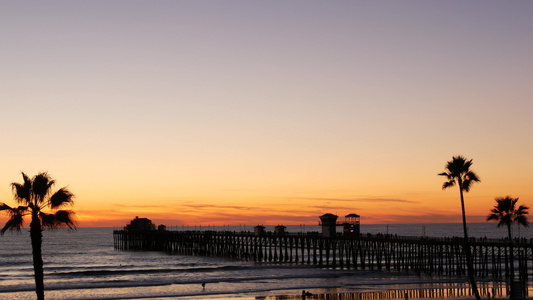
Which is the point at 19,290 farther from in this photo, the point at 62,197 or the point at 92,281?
the point at 62,197

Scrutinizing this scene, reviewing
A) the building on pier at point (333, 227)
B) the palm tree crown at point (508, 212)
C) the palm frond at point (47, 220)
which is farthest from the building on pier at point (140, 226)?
the palm frond at point (47, 220)

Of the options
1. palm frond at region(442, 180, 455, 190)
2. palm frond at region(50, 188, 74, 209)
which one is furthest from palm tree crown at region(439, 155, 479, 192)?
palm frond at region(50, 188, 74, 209)

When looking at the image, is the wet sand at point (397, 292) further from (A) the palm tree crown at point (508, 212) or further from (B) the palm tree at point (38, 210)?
(B) the palm tree at point (38, 210)

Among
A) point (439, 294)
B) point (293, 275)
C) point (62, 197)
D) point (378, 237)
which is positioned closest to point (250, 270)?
point (293, 275)

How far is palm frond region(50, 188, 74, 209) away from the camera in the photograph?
1880 cm

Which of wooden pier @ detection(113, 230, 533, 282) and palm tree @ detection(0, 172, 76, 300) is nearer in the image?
palm tree @ detection(0, 172, 76, 300)

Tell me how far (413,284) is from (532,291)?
9.23m

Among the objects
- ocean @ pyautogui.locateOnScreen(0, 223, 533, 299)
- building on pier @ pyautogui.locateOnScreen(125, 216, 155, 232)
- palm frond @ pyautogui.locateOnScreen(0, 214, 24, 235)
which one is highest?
palm frond @ pyautogui.locateOnScreen(0, 214, 24, 235)

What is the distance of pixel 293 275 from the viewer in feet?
190

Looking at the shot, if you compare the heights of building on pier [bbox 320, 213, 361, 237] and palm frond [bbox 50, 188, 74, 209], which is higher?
palm frond [bbox 50, 188, 74, 209]

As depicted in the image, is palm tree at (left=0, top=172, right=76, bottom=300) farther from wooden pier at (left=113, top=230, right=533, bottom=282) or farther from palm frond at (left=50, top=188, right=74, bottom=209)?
wooden pier at (left=113, top=230, right=533, bottom=282)

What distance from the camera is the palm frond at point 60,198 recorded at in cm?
1880

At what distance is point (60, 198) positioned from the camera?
18875 millimetres

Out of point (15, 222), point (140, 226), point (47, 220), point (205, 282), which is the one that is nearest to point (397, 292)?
point (205, 282)
